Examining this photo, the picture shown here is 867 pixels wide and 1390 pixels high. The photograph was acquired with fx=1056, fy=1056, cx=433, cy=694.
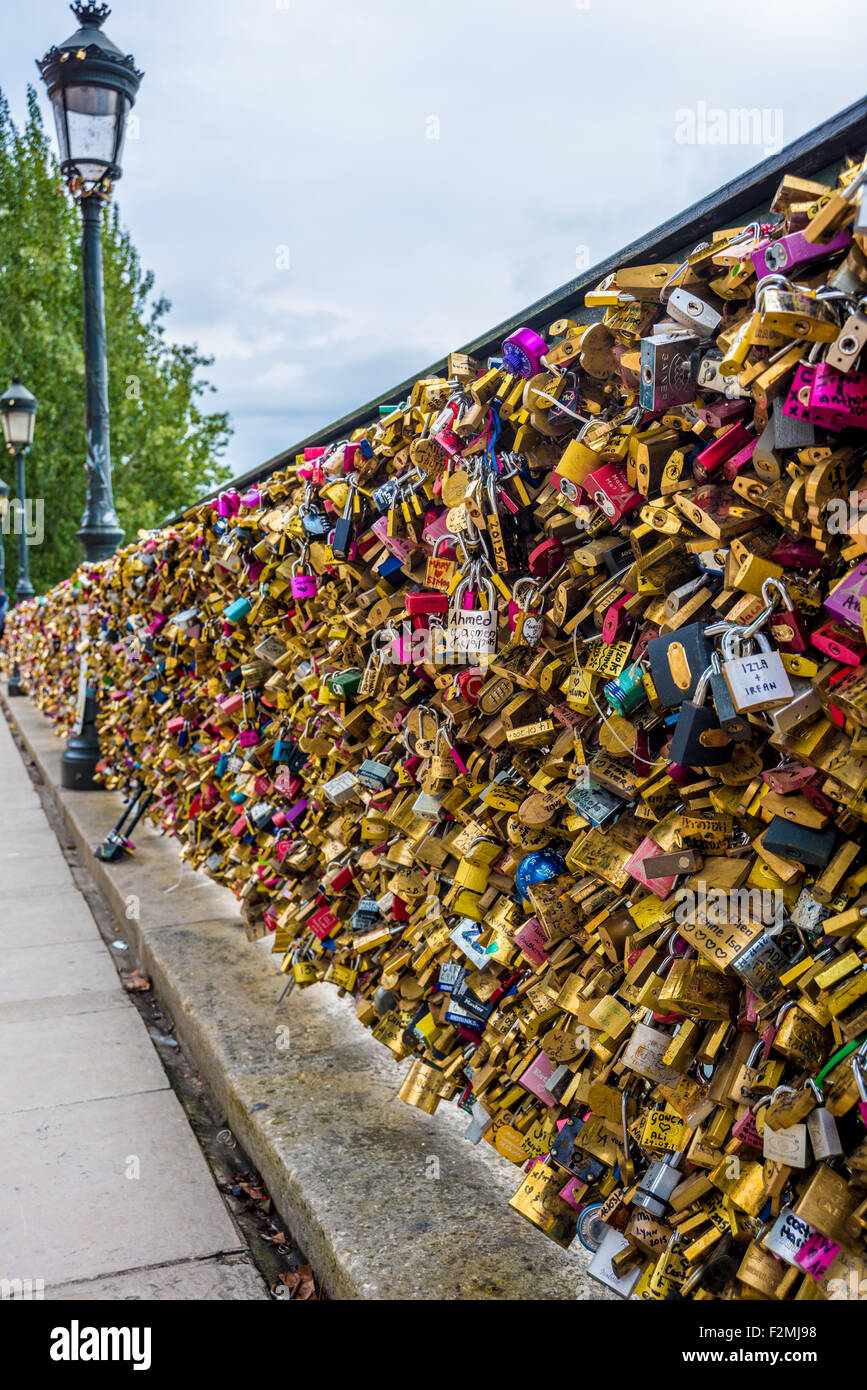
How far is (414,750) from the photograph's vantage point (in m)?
2.43

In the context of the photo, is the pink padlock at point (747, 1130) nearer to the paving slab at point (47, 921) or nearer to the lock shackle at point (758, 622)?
the lock shackle at point (758, 622)

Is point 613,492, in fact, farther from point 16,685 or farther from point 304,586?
point 16,685

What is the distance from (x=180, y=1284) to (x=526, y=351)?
2020 mm

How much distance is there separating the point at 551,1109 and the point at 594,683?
2.84 feet

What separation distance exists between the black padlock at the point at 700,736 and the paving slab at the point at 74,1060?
7.62ft

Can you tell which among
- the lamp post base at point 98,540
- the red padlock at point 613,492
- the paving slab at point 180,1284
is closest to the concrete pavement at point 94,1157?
the paving slab at point 180,1284

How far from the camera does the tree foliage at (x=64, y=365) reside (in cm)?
2692

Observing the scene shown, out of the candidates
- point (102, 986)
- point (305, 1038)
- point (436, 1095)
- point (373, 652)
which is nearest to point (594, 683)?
point (373, 652)

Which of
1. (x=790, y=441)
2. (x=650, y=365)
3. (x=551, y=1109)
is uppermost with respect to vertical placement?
(x=650, y=365)

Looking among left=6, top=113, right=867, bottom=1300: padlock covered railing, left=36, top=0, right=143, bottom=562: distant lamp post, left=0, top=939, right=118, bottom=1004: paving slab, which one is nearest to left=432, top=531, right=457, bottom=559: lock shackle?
left=6, top=113, right=867, bottom=1300: padlock covered railing

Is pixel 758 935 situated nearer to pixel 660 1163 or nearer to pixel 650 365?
pixel 660 1163

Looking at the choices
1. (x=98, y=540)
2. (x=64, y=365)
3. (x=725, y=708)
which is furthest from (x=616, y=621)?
(x=64, y=365)

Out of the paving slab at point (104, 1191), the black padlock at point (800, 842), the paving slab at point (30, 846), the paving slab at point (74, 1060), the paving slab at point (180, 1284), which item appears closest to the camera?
the black padlock at point (800, 842)

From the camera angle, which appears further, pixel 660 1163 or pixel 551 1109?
pixel 551 1109
